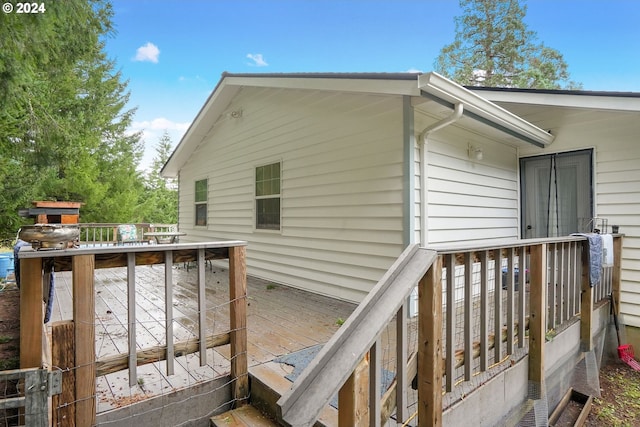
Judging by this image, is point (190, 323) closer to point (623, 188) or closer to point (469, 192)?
point (469, 192)

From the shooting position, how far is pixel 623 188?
4508 mm

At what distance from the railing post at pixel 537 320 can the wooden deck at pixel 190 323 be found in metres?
1.72

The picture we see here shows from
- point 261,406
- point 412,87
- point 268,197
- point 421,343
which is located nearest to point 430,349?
point 421,343

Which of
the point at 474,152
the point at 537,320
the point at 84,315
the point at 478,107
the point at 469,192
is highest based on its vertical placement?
the point at 478,107

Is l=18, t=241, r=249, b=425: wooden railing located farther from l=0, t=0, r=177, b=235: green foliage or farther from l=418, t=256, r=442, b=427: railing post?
l=0, t=0, r=177, b=235: green foliage

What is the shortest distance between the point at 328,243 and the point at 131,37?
12.6 m

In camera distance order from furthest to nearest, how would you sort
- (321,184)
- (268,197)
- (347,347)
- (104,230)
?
(104,230) < (268,197) < (321,184) < (347,347)

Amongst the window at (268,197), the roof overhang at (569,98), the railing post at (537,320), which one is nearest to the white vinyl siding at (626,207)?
the roof overhang at (569,98)

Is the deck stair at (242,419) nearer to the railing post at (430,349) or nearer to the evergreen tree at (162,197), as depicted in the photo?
the railing post at (430,349)

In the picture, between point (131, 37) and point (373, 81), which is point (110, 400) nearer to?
point (373, 81)

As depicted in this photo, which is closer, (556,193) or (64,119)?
(556,193)

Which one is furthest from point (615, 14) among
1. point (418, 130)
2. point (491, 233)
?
point (418, 130)

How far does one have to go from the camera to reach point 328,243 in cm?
495

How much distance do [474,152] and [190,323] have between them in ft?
14.2
